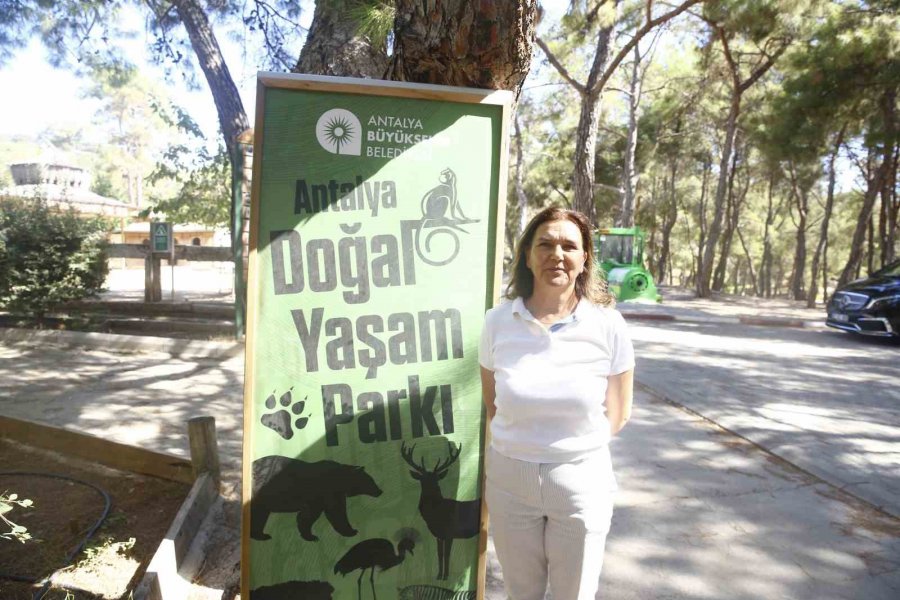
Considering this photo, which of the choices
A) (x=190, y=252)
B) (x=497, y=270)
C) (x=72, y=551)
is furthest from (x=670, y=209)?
(x=72, y=551)

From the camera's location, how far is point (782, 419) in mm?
5359

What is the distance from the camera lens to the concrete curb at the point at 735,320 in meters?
12.2

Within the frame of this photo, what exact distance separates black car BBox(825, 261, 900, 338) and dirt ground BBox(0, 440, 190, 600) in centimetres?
1047

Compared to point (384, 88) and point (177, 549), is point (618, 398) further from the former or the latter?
point (177, 549)

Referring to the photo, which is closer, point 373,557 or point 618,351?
point 618,351

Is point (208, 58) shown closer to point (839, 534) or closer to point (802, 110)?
point (839, 534)

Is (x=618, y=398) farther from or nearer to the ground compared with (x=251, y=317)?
nearer to the ground

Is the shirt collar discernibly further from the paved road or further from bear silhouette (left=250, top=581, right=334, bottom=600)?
the paved road

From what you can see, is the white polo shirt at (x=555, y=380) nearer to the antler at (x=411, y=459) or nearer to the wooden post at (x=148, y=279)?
the antler at (x=411, y=459)

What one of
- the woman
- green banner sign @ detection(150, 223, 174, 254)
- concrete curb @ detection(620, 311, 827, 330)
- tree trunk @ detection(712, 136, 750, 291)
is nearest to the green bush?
green banner sign @ detection(150, 223, 174, 254)

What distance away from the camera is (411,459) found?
2.31m

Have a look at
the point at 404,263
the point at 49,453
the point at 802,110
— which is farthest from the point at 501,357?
the point at 802,110

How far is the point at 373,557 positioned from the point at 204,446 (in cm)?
152

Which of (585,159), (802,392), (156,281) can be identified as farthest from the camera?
(156,281)
